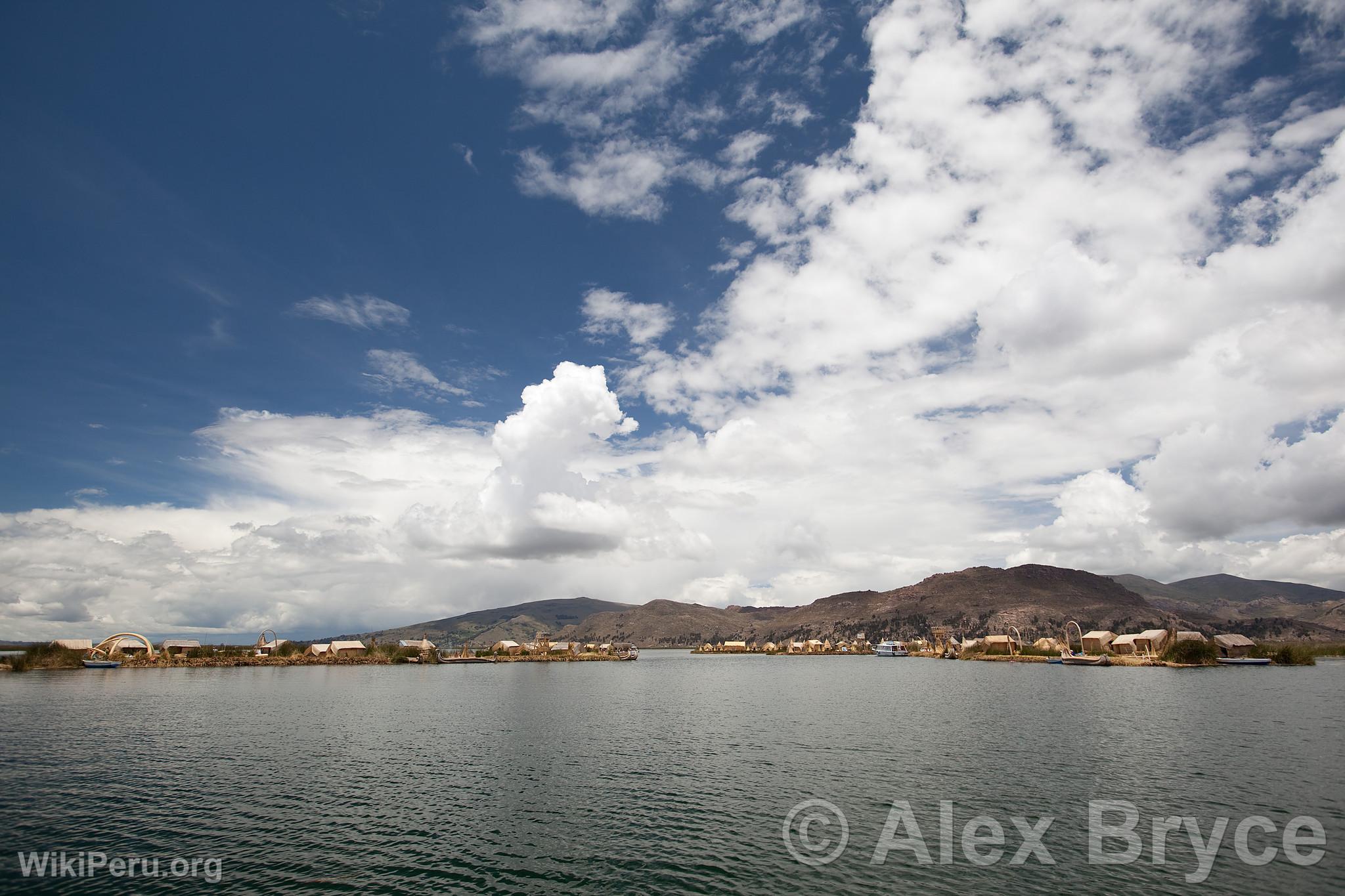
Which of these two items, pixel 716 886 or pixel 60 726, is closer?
pixel 716 886

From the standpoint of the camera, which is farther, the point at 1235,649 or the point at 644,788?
the point at 1235,649

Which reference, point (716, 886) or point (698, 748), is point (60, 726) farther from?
point (716, 886)

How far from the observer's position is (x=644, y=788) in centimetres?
4700

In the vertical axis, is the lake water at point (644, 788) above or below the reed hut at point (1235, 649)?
above

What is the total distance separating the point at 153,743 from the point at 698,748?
182 feet

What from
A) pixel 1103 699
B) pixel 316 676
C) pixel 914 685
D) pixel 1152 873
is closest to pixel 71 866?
pixel 1152 873

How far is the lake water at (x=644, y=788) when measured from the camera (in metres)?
31.0

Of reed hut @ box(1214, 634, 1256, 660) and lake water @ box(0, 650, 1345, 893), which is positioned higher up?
lake water @ box(0, 650, 1345, 893)

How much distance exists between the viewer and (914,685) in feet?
449

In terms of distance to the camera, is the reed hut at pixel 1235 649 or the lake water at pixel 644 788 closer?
the lake water at pixel 644 788

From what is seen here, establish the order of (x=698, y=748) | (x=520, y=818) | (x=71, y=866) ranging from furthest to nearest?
(x=698, y=748)
(x=520, y=818)
(x=71, y=866)

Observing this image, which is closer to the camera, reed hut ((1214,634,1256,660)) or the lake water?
the lake water

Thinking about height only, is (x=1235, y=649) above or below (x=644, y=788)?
below

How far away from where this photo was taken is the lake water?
31.0 meters
